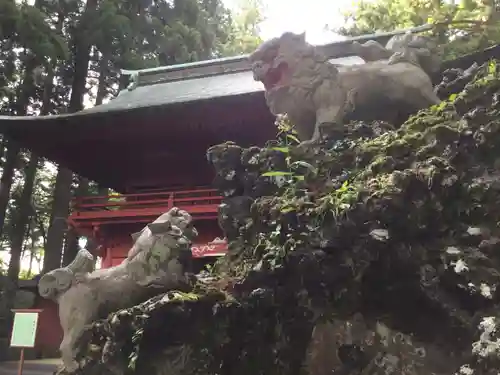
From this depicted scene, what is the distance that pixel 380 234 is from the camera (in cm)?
300

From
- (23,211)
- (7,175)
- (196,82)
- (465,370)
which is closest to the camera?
(465,370)

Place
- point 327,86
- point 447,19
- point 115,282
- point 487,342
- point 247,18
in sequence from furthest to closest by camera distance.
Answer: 1. point 247,18
2. point 447,19
3. point 327,86
4. point 115,282
5. point 487,342

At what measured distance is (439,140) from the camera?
3.37 m

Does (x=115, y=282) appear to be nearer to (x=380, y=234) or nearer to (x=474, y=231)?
(x=380, y=234)

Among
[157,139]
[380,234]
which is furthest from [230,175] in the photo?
[157,139]

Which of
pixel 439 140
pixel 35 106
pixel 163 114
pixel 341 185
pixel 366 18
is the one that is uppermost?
pixel 366 18

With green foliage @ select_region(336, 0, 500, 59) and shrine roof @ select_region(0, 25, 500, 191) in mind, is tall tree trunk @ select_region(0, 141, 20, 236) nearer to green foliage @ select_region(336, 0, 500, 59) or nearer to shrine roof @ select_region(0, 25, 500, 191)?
shrine roof @ select_region(0, 25, 500, 191)

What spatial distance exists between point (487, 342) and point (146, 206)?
6991 mm

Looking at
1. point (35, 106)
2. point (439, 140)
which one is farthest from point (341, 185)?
point (35, 106)

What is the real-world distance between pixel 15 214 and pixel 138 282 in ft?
48.3

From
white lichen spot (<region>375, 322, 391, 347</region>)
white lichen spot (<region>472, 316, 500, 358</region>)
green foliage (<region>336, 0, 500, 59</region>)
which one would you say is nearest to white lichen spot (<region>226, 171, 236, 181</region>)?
white lichen spot (<region>375, 322, 391, 347</region>)

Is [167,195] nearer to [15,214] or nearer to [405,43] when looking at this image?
[405,43]

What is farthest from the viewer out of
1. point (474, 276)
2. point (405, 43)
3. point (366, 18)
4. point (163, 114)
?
point (366, 18)

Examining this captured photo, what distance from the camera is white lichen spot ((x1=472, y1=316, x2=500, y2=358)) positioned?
2320 millimetres
